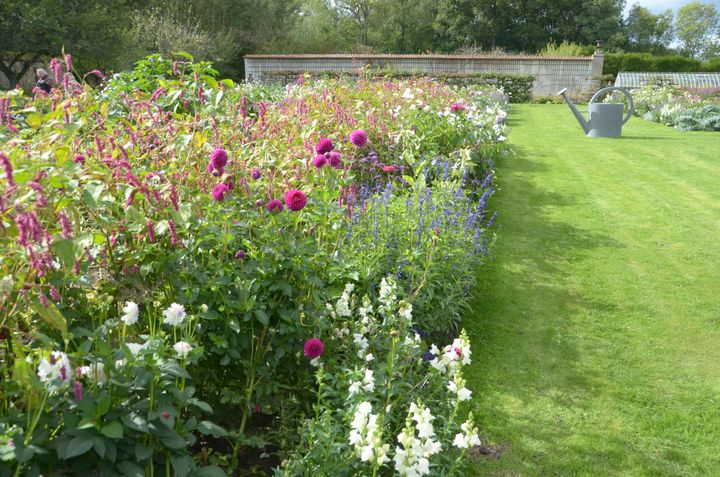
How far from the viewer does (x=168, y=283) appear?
7.23 feet

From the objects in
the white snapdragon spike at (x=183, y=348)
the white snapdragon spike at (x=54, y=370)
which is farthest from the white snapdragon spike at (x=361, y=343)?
the white snapdragon spike at (x=54, y=370)

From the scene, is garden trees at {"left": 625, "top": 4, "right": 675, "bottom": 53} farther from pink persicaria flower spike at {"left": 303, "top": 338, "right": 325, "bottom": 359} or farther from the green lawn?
pink persicaria flower spike at {"left": 303, "top": 338, "right": 325, "bottom": 359}

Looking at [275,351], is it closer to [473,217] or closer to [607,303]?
[473,217]

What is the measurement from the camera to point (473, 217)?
4.04 metres

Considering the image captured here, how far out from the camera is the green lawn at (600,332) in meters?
2.56

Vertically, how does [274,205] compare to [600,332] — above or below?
above

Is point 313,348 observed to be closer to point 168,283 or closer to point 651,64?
point 168,283

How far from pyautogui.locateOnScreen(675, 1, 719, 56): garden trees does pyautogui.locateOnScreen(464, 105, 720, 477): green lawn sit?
79153mm

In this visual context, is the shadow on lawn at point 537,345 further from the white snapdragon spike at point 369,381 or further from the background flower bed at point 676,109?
the background flower bed at point 676,109

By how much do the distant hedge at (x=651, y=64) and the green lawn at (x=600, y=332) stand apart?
21218 millimetres

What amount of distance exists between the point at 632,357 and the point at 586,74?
22132 mm

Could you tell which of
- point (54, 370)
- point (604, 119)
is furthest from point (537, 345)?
point (604, 119)

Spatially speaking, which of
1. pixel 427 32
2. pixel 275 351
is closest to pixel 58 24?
pixel 275 351

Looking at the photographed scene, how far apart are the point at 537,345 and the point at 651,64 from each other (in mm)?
27699
